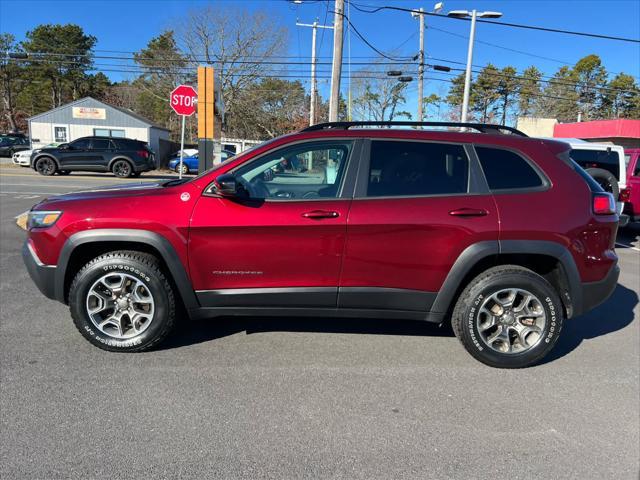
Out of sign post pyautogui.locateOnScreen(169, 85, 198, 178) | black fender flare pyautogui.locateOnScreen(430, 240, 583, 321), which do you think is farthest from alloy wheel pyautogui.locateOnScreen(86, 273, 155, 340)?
sign post pyautogui.locateOnScreen(169, 85, 198, 178)

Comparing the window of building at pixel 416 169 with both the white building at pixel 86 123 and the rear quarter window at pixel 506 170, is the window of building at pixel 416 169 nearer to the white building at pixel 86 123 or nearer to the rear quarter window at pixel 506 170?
the rear quarter window at pixel 506 170

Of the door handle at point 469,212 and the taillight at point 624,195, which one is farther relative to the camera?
the taillight at point 624,195

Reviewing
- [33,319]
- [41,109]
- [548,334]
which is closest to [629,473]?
[548,334]

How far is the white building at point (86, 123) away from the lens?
2955cm

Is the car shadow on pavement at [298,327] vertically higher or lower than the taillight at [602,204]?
lower

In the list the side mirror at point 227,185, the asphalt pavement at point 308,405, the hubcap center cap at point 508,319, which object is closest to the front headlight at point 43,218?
the asphalt pavement at point 308,405

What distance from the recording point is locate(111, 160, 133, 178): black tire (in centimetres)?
1994

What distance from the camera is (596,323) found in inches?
178

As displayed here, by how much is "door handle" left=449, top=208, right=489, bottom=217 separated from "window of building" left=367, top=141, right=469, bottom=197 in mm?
169

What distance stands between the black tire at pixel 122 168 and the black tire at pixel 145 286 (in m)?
18.3

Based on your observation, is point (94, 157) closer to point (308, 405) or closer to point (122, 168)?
point (122, 168)

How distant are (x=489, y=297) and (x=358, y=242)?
1116 mm

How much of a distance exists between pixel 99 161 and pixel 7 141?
2090cm

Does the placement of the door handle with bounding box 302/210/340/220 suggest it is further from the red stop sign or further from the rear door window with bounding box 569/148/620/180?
the red stop sign
